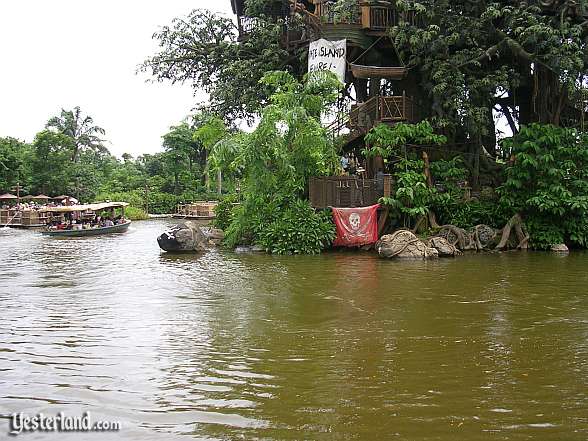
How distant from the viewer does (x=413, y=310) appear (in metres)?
9.94

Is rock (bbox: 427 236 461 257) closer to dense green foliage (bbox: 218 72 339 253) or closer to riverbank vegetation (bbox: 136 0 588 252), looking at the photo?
riverbank vegetation (bbox: 136 0 588 252)

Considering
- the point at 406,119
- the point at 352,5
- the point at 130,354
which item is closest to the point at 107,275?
the point at 130,354

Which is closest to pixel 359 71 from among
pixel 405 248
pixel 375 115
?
pixel 375 115

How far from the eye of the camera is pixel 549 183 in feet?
63.0

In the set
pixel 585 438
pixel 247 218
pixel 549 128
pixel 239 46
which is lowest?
pixel 585 438

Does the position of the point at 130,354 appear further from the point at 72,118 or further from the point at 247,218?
the point at 72,118

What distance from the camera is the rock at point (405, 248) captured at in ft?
57.2

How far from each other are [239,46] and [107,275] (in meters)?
13.8

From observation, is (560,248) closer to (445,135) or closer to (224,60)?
(445,135)

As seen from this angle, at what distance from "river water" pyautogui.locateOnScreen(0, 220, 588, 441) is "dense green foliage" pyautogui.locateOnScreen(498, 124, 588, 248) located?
5168 mm

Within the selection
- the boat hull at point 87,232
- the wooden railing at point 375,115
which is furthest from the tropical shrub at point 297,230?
the boat hull at point 87,232

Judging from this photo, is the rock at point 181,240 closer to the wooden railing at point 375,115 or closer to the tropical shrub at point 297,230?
the tropical shrub at point 297,230

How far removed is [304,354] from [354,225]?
12.1 meters

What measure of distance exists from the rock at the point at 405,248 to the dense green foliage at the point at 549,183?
398cm
